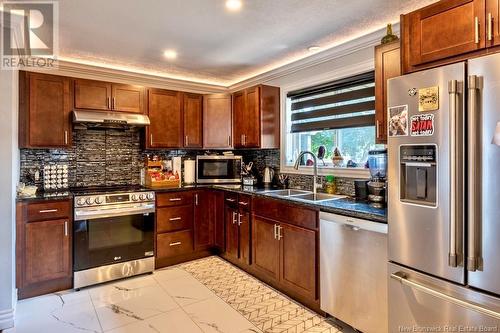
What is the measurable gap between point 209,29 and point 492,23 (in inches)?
80.6

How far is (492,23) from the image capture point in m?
1.55

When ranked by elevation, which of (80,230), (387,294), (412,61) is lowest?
(387,294)

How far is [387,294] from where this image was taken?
6.49ft

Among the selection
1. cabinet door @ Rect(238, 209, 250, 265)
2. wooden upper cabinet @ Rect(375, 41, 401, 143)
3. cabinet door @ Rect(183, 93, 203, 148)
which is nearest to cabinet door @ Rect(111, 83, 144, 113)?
cabinet door @ Rect(183, 93, 203, 148)

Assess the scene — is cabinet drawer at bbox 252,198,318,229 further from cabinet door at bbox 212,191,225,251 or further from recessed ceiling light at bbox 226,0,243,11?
recessed ceiling light at bbox 226,0,243,11

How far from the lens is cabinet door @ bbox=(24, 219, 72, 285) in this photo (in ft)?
9.27

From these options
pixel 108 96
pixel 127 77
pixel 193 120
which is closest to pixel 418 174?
pixel 193 120

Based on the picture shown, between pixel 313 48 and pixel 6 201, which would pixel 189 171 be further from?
pixel 313 48

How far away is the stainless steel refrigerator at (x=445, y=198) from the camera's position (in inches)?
58.6

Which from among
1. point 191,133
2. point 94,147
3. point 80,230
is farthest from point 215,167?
point 80,230

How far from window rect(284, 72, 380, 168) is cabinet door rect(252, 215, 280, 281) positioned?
3.17ft

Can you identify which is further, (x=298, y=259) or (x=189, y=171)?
(x=189, y=171)

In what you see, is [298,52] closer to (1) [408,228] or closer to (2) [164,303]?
(1) [408,228]

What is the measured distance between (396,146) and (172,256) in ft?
9.42
